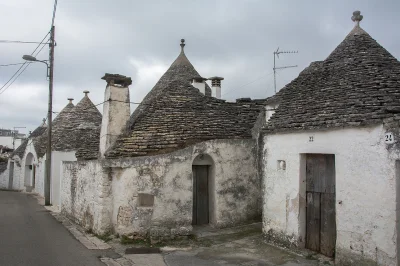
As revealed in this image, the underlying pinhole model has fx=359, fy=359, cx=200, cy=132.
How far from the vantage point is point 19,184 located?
3064 centimetres

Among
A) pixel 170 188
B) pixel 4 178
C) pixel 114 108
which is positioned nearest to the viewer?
pixel 170 188

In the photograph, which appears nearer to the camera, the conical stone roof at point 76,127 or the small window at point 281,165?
the small window at point 281,165

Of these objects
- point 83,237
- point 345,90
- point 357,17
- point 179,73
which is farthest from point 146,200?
point 179,73

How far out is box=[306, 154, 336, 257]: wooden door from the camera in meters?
7.95

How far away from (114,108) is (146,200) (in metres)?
3.12

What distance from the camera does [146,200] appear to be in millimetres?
9930

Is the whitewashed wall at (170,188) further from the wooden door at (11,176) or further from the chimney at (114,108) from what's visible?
the wooden door at (11,176)

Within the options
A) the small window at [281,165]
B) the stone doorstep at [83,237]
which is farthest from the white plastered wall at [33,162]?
the small window at [281,165]

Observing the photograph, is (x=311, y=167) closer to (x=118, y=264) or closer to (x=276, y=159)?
(x=276, y=159)

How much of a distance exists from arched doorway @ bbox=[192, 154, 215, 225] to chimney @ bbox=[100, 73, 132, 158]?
8.55ft

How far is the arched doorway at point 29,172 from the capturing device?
28125 millimetres

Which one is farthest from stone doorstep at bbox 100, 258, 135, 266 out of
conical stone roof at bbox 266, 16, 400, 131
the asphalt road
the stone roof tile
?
conical stone roof at bbox 266, 16, 400, 131

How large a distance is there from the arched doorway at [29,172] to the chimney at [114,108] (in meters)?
19.4

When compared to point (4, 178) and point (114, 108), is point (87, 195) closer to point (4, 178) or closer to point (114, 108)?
point (114, 108)
